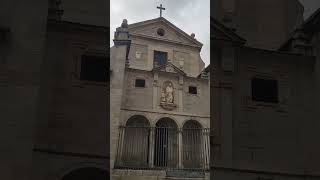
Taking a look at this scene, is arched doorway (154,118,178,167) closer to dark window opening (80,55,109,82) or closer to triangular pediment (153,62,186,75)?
triangular pediment (153,62,186,75)

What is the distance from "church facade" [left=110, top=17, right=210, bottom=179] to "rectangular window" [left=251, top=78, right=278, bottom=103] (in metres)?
0.79

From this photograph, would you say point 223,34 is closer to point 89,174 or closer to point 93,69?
point 93,69

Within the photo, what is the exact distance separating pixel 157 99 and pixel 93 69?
82 centimetres

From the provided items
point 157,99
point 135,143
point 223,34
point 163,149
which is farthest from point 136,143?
point 223,34

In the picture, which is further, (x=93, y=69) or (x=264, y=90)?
(x=264, y=90)

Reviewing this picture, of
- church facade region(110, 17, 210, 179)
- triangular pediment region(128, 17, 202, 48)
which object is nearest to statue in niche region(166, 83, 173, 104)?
church facade region(110, 17, 210, 179)

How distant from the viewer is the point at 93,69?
3268 millimetres

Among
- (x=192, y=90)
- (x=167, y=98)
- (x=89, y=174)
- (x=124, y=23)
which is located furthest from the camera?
(x=89, y=174)

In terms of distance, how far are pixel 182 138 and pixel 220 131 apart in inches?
15.3

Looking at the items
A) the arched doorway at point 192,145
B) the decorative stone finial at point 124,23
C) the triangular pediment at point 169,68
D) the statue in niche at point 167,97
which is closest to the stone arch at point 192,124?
the arched doorway at point 192,145

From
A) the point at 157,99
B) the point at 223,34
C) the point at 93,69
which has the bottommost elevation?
the point at 157,99

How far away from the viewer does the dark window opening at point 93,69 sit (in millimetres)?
3184

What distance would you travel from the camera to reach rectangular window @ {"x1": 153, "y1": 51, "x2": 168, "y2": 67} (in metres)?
2.53

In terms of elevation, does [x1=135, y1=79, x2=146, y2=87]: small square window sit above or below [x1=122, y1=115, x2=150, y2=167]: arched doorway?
above
